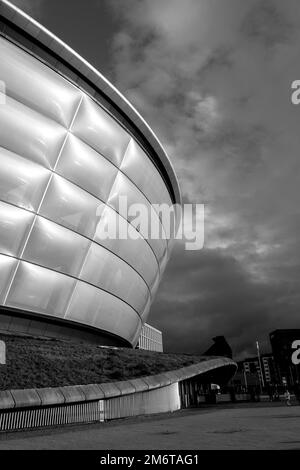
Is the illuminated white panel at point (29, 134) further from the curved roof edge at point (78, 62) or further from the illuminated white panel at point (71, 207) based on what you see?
the curved roof edge at point (78, 62)

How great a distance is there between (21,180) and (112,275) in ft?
29.0

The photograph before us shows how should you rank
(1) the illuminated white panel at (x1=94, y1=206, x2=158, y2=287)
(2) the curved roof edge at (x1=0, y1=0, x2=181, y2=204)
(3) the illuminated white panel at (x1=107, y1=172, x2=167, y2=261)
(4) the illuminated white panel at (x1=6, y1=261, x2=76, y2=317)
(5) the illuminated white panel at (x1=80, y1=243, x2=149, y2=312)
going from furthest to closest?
(3) the illuminated white panel at (x1=107, y1=172, x2=167, y2=261), (1) the illuminated white panel at (x1=94, y1=206, x2=158, y2=287), (5) the illuminated white panel at (x1=80, y1=243, x2=149, y2=312), (4) the illuminated white panel at (x1=6, y1=261, x2=76, y2=317), (2) the curved roof edge at (x1=0, y1=0, x2=181, y2=204)

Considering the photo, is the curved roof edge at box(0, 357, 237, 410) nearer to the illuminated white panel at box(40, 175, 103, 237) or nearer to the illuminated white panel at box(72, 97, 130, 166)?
the illuminated white panel at box(40, 175, 103, 237)

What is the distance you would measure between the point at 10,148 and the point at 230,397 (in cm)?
3952

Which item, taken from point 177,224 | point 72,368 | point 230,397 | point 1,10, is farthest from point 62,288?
point 230,397

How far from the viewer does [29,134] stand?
20.2m

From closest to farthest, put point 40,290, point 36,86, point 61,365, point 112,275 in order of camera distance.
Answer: point 61,365, point 36,86, point 40,290, point 112,275

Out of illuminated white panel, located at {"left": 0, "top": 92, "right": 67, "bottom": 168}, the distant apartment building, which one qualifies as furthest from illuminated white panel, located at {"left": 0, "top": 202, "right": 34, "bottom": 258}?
the distant apartment building

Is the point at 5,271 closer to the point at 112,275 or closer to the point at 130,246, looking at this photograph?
the point at 112,275

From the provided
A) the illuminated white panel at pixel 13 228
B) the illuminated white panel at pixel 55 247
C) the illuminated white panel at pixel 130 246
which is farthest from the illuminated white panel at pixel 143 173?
the illuminated white panel at pixel 13 228

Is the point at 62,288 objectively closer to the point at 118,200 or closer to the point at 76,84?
the point at 118,200

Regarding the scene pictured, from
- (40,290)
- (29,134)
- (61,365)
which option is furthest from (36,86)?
(61,365)

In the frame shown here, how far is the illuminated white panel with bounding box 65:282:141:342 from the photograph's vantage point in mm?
22805

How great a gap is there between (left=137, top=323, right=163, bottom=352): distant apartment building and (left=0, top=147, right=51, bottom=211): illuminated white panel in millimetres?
107588
